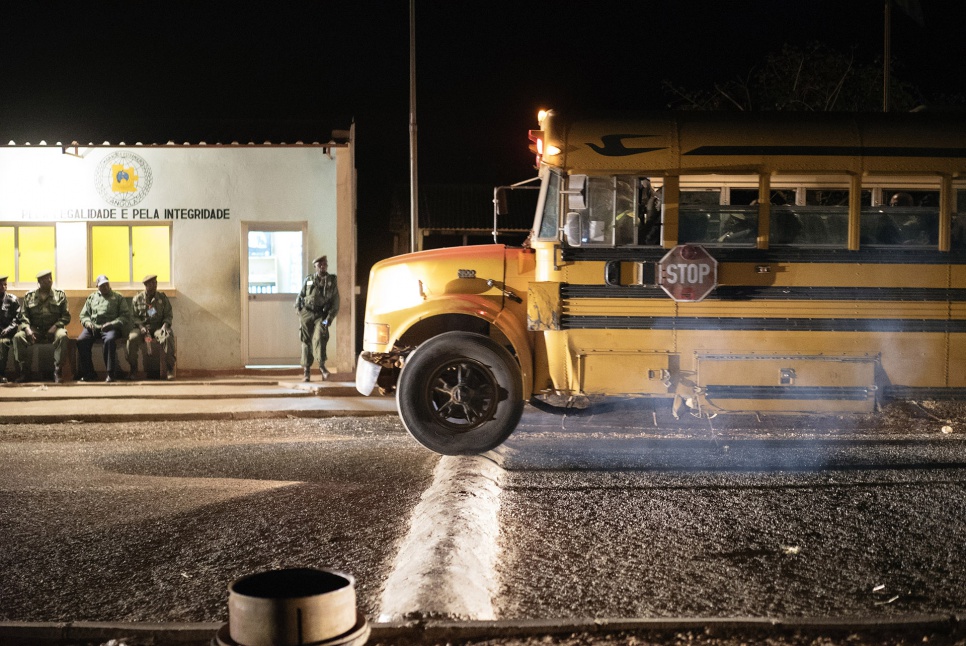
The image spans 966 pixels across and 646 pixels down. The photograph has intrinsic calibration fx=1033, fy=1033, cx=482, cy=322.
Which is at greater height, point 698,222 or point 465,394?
point 698,222

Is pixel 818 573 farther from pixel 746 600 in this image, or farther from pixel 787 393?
pixel 787 393

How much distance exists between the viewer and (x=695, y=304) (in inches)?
322

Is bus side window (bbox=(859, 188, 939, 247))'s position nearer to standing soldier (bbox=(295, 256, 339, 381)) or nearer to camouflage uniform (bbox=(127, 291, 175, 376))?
standing soldier (bbox=(295, 256, 339, 381))

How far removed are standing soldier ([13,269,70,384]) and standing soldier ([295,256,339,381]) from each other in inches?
138

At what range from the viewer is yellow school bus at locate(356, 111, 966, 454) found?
8.16 m

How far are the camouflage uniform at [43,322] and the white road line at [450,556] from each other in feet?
31.7

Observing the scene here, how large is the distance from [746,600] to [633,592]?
1.73 ft

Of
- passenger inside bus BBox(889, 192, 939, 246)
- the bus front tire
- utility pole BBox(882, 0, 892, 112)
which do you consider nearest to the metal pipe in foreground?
the bus front tire

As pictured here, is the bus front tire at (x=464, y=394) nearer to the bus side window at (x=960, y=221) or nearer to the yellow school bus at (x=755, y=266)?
the yellow school bus at (x=755, y=266)

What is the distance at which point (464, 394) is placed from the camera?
8.49 metres

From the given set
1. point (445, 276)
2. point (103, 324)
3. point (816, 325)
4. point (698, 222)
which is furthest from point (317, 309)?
point (816, 325)

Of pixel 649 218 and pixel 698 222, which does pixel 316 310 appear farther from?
pixel 698 222

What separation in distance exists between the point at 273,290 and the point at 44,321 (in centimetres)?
335

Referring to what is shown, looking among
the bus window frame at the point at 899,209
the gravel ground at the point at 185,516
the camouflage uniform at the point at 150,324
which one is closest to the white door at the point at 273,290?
the camouflage uniform at the point at 150,324
